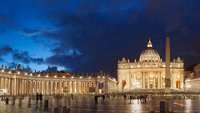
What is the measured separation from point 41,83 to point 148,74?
63585mm

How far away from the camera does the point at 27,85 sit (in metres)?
118

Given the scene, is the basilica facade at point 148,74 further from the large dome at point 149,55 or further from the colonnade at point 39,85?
the colonnade at point 39,85

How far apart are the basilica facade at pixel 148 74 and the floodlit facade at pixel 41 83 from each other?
888 inches

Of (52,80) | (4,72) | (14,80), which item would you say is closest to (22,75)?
(14,80)

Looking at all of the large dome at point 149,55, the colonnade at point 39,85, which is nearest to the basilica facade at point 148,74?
the large dome at point 149,55

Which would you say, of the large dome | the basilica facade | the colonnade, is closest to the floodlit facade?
the colonnade

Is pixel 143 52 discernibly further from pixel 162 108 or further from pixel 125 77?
pixel 162 108

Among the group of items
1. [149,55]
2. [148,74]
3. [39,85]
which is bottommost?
[39,85]

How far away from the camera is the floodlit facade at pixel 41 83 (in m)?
100

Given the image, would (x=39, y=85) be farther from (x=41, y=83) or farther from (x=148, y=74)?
(x=148, y=74)

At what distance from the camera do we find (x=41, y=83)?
12875 cm

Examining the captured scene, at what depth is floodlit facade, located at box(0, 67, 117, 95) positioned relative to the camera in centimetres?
10031

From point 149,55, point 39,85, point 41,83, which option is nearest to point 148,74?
point 149,55

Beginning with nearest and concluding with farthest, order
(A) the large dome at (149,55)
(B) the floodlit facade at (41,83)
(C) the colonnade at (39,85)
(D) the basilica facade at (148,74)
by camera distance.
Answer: (B) the floodlit facade at (41,83), (C) the colonnade at (39,85), (D) the basilica facade at (148,74), (A) the large dome at (149,55)
